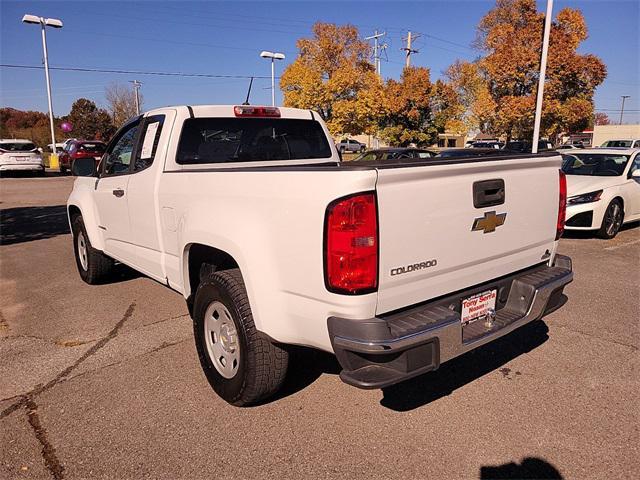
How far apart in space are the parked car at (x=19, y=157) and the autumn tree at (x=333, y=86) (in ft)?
42.6

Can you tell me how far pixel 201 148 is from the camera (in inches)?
161

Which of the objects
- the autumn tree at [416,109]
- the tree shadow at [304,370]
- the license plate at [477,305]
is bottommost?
the tree shadow at [304,370]

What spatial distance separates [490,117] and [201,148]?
20.9 metres

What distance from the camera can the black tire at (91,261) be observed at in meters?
5.57

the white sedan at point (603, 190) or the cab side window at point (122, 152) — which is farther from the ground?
the cab side window at point (122, 152)

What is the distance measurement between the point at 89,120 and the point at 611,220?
57.1 meters

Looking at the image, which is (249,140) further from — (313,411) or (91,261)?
(91,261)

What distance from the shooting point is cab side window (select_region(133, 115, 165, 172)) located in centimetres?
405

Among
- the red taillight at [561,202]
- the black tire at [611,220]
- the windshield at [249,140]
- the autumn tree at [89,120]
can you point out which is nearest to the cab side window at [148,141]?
the windshield at [249,140]

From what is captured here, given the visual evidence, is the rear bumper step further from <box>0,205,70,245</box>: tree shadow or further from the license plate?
<box>0,205,70,245</box>: tree shadow

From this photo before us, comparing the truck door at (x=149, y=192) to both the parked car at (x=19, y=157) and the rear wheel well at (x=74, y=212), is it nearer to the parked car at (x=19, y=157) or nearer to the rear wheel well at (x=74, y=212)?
the rear wheel well at (x=74, y=212)

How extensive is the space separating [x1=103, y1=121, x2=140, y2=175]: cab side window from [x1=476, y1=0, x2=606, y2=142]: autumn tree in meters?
18.9

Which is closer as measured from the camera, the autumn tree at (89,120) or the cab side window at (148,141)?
the cab side window at (148,141)

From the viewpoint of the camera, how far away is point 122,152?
15.8 feet
